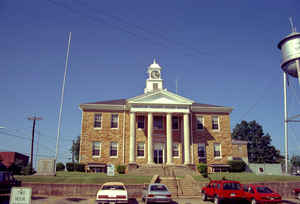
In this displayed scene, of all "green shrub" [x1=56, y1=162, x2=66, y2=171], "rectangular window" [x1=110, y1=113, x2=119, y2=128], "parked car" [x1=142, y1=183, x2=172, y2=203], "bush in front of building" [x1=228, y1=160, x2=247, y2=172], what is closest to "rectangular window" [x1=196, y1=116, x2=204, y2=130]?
"bush in front of building" [x1=228, y1=160, x2=247, y2=172]

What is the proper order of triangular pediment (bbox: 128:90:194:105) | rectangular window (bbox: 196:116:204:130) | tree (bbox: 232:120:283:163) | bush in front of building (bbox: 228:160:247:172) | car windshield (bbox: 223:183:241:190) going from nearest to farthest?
car windshield (bbox: 223:183:241:190)
triangular pediment (bbox: 128:90:194:105)
bush in front of building (bbox: 228:160:247:172)
rectangular window (bbox: 196:116:204:130)
tree (bbox: 232:120:283:163)

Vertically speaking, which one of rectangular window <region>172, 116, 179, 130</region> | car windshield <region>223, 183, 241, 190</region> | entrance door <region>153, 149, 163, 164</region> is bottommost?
car windshield <region>223, 183, 241, 190</region>

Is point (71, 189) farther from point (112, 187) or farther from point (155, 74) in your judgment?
point (155, 74)

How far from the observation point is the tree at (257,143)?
93.7 m

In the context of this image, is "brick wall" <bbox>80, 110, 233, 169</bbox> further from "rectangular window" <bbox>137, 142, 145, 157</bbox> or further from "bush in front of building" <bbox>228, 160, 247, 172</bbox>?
"bush in front of building" <bbox>228, 160, 247, 172</bbox>

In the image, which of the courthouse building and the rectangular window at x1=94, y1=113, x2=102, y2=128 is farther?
the rectangular window at x1=94, y1=113, x2=102, y2=128

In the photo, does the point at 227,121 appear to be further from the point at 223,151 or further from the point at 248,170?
the point at 248,170

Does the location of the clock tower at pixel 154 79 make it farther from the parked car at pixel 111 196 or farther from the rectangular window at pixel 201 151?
the parked car at pixel 111 196

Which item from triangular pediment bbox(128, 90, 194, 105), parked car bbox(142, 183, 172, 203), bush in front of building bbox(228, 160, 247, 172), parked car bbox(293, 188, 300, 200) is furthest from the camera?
bush in front of building bbox(228, 160, 247, 172)

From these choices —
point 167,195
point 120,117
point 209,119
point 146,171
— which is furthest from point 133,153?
point 167,195

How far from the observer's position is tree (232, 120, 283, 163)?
93.7 metres

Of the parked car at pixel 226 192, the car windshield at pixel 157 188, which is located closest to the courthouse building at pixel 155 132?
the car windshield at pixel 157 188

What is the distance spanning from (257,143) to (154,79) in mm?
61207

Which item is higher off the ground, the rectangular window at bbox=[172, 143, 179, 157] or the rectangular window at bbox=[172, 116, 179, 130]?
the rectangular window at bbox=[172, 116, 179, 130]
